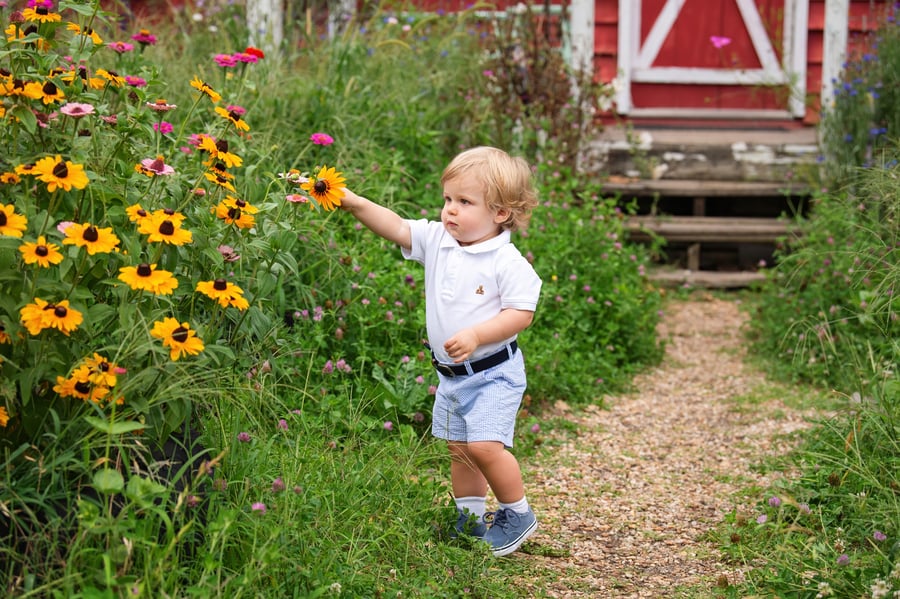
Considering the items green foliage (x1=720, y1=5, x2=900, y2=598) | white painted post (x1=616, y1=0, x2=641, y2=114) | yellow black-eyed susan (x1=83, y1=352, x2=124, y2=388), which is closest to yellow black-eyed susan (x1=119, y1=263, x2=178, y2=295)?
yellow black-eyed susan (x1=83, y1=352, x2=124, y2=388)

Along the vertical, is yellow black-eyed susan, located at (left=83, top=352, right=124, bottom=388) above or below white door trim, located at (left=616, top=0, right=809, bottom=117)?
below

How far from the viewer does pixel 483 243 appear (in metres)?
2.95

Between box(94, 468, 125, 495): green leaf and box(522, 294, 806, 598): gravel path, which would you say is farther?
box(522, 294, 806, 598): gravel path

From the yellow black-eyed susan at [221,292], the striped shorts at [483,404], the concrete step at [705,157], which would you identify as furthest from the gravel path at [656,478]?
the concrete step at [705,157]

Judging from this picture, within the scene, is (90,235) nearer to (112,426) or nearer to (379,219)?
(112,426)

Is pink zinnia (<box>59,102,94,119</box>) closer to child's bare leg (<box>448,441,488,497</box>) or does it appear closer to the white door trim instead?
child's bare leg (<box>448,441,488,497</box>)

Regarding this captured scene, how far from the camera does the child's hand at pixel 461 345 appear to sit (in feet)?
8.94

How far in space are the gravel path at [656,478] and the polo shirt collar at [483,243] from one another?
0.94m

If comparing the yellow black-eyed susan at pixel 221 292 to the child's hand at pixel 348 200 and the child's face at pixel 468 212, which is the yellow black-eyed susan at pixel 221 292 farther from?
the child's face at pixel 468 212

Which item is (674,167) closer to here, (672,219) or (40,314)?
(672,219)

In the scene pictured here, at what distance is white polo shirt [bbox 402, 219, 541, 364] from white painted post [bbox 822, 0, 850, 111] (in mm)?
5554

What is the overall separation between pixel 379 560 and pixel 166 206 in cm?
112

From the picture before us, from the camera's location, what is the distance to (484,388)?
2.94 m

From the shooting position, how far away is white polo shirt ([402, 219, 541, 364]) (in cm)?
288
